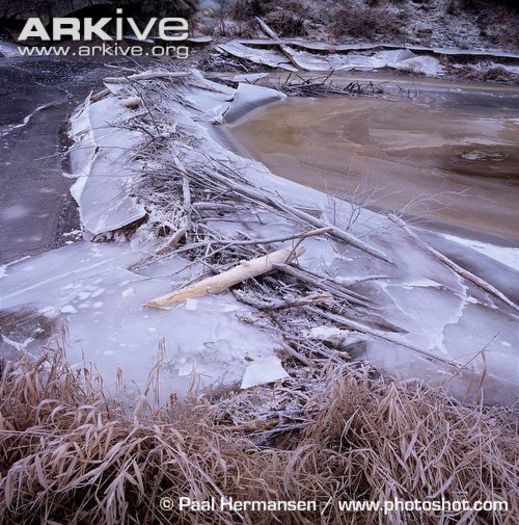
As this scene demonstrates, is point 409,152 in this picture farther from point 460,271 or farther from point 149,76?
point 149,76

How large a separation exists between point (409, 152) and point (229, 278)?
490 cm

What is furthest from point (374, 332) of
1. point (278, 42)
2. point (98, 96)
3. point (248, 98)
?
point (278, 42)

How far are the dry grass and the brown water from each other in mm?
3212

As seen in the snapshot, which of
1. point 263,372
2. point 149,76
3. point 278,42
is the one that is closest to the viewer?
point 263,372

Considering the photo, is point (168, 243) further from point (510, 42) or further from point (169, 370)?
point (510, 42)

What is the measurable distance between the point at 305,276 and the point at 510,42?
1431 cm

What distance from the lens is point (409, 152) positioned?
7.38 m

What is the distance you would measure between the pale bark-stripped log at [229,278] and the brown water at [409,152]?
2006 mm

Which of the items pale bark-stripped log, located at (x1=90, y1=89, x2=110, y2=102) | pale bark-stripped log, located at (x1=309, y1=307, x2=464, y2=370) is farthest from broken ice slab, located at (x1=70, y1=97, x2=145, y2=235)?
pale bark-stripped log, located at (x1=309, y1=307, x2=464, y2=370)

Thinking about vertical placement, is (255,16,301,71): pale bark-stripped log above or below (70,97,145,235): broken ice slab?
above

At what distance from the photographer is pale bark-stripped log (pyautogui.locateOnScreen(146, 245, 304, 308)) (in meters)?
3.39

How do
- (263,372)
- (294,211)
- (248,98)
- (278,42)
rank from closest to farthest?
(263,372) → (294,211) → (248,98) → (278,42)

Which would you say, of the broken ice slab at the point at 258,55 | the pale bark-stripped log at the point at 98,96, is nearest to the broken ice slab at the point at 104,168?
the pale bark-stripped log at the point at 98,96

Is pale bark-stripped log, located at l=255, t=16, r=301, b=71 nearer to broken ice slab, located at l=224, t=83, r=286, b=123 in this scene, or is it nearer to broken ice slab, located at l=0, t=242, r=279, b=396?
broken ice slab, located at l=224, t=83, r=286, b=123
